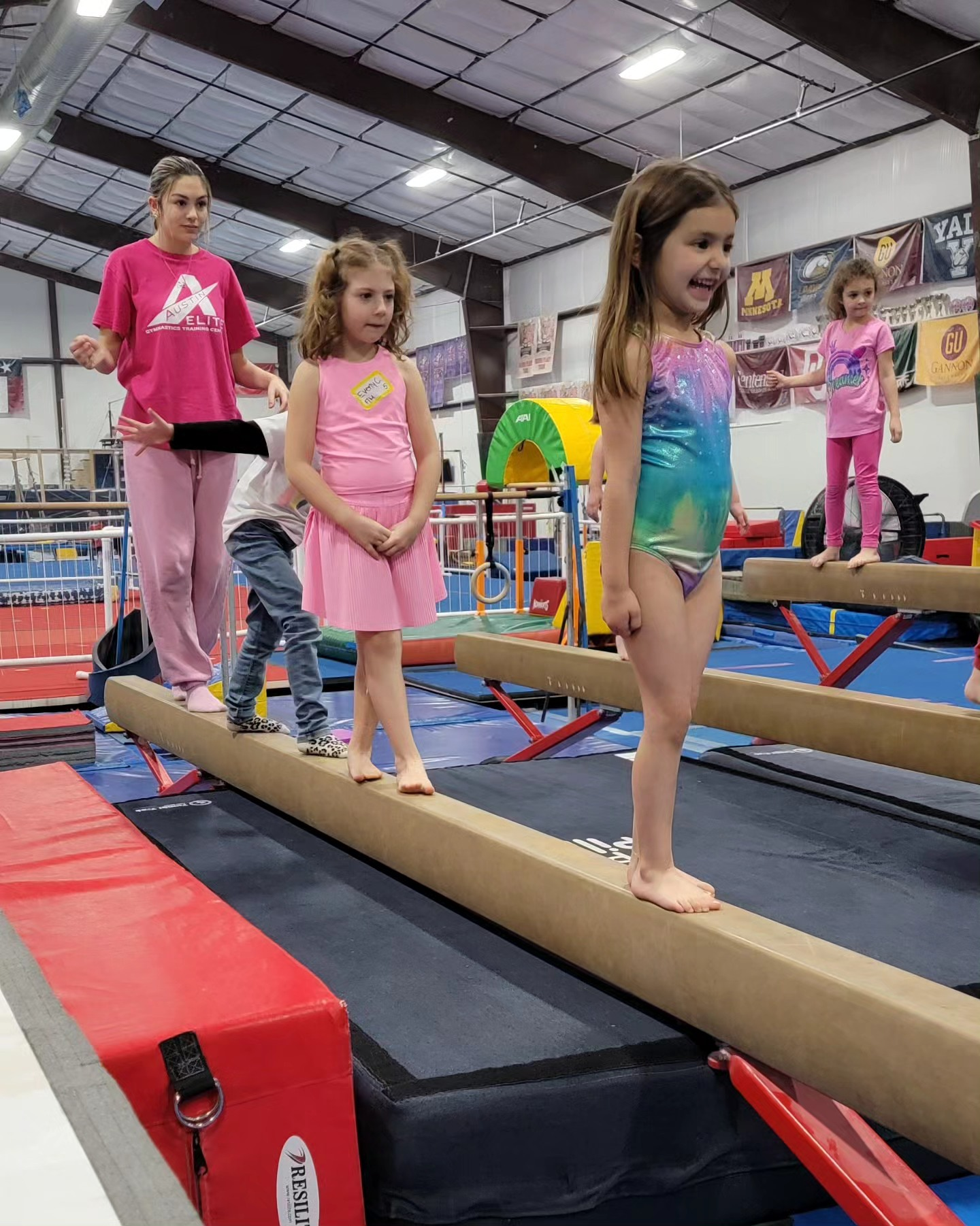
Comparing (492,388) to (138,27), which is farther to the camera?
(492,388)

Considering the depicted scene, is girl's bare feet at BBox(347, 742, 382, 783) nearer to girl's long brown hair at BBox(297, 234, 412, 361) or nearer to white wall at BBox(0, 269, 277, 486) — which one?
girl's long brown hair at BBox(297, 234, 412, 361)

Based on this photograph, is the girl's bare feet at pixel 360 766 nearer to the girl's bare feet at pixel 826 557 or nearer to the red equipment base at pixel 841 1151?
the red equipment base at pixel 841 1151

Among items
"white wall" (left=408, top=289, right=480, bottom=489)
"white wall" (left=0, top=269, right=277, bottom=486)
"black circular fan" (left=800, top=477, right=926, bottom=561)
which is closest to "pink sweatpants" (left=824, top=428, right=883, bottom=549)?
"black circular fan" (left=800, top=477, right=926, bottom=561)

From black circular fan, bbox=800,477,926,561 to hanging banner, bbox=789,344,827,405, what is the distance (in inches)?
131

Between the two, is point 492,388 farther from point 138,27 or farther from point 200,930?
point 200,930

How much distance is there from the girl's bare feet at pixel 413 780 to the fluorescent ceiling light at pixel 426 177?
1295 centimetres

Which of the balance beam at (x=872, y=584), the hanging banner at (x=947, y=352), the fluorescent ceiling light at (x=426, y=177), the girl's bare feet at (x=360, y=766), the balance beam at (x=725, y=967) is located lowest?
the balance beam at (x=725, y=967)

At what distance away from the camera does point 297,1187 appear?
156 centimetres

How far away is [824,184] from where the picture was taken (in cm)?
1205

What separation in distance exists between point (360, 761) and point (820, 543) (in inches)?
254

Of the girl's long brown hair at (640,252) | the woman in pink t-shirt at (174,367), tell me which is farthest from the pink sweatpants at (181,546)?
the girl's long brown hair at (640,252)

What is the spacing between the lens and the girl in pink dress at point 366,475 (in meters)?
2.49

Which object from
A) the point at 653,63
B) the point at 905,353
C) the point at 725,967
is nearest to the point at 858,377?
the point at 725,967

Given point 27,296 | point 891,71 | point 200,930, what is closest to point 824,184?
point 891,71
